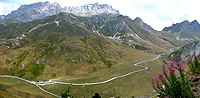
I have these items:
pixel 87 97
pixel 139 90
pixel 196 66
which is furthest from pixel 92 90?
pixel 196 66

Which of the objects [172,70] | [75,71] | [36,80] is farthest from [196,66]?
[75,71]

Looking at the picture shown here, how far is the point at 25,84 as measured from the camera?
143 metres

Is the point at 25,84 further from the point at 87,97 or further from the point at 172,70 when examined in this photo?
the point at 172,70

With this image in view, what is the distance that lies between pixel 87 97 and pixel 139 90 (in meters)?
46.4

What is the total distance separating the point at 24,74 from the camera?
554ft

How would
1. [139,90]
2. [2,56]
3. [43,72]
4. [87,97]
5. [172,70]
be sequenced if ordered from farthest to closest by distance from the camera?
1. [2,56]
2. [43,72]
3. [139,90]
4. [87,97]
5. [172,70]

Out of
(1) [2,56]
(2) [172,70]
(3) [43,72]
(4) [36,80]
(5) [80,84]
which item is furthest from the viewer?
(1) [2,56]

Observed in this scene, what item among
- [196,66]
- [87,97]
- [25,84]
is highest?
[196,66]

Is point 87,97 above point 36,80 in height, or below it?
below

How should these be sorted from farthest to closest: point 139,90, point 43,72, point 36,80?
1. point 43,72
2. point 36,80
3. point 139,90

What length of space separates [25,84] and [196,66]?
15687 cm

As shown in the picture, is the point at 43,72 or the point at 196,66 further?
the point at 43,72

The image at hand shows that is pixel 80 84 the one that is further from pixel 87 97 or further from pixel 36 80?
pixel 36 80

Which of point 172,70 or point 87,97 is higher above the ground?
point 172,70
